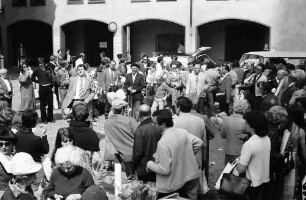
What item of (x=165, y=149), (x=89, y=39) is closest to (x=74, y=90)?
(x=165, y=149)

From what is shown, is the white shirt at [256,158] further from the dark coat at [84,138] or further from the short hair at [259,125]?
the dark coat at [84,138]

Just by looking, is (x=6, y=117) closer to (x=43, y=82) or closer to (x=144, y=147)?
(x=144, y=147)

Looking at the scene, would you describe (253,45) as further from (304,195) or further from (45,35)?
(304,195)

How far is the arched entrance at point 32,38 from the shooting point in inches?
1242

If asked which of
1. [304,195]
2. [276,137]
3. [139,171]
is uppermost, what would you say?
[276,137]

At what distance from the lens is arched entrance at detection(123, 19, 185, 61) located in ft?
95.1

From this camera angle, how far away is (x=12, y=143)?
568 centimetres

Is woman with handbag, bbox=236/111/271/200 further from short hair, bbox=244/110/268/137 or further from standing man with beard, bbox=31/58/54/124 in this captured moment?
standing man with beard, bbox=31/58/54/124

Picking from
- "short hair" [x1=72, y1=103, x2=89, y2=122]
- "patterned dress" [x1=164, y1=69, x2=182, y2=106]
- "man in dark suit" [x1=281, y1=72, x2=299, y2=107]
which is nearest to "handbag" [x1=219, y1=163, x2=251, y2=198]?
"short hair" [x1=72, y1=103, x2=89, y2=122]

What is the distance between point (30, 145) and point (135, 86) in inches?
264

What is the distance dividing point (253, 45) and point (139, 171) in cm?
2288

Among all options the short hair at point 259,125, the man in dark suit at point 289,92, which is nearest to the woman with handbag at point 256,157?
the short hair at point 259,125

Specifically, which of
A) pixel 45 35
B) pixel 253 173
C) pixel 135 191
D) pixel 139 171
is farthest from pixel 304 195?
pixel 45 35

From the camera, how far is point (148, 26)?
29359mm
